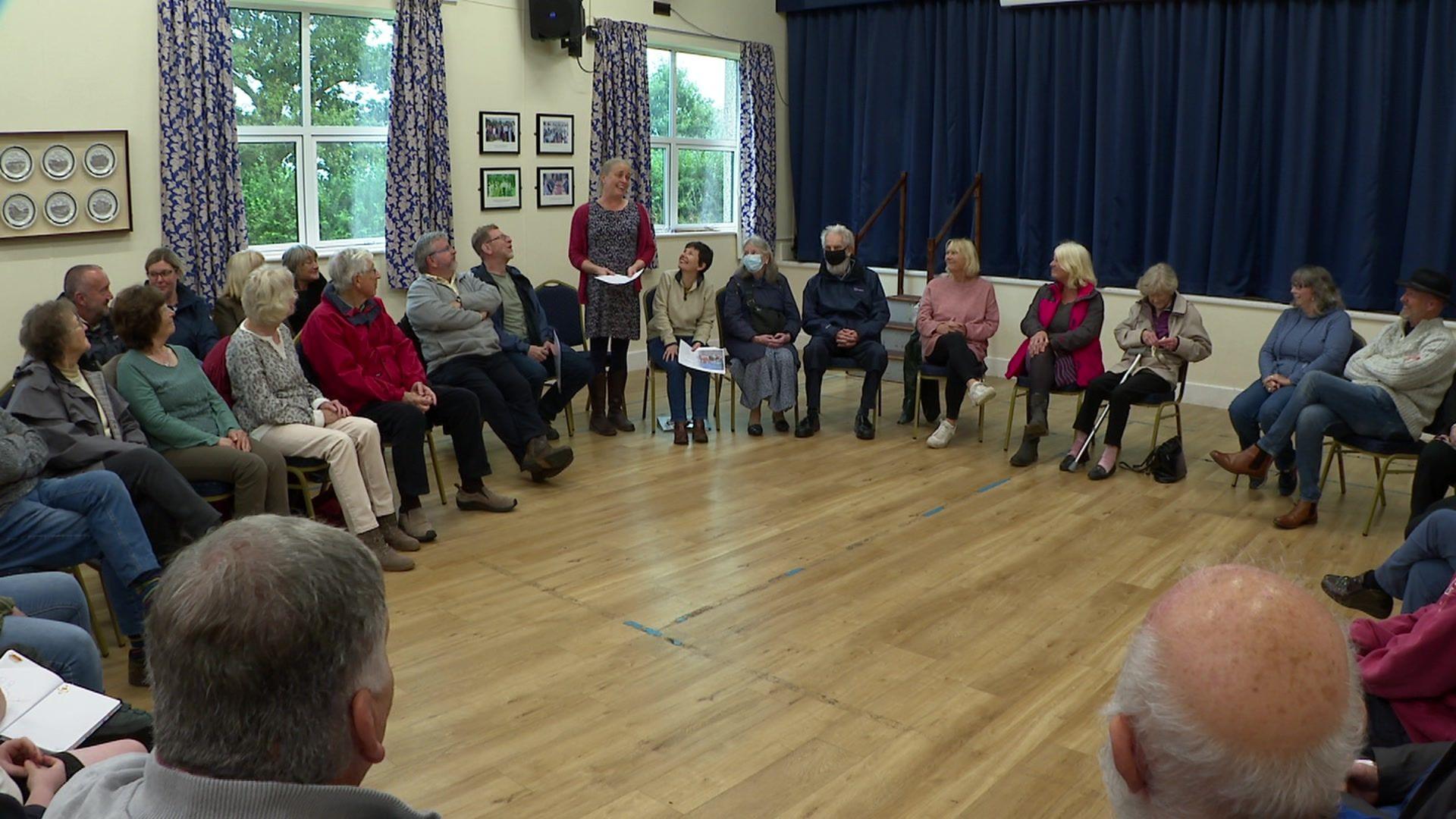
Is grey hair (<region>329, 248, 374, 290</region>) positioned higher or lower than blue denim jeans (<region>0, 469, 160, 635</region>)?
higher

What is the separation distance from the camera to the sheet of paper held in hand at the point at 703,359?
661 cm

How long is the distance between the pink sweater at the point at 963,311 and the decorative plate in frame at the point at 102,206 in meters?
4.33

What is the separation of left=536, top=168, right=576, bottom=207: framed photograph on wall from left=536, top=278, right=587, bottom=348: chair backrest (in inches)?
46.1

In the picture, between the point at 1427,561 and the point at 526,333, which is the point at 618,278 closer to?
the point at 526,333

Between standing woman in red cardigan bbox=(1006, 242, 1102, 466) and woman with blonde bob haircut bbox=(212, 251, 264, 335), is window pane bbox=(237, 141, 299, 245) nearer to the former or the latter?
woman with blonde bob haircut bbox=(212, 251, 264, 335)

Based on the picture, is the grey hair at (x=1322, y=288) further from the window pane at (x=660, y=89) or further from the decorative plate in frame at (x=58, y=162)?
the decorative plate in frame at (x=58, y=162)

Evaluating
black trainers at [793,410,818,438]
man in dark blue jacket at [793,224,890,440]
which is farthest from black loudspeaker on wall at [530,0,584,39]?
black trainers at [793,410,818,438]

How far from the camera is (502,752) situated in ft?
10.0

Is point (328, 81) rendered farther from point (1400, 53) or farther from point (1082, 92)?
point (1400, 53)

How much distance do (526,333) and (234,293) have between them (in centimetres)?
147

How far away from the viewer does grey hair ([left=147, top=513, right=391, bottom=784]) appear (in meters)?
1.21

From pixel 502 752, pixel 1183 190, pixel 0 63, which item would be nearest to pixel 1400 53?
pixel 1183 190

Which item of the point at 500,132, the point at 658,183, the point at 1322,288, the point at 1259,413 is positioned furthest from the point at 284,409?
the point at 658,183

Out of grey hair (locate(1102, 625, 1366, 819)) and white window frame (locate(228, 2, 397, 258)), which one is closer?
grey hair (locate(1102, 625, 1366, 819))
